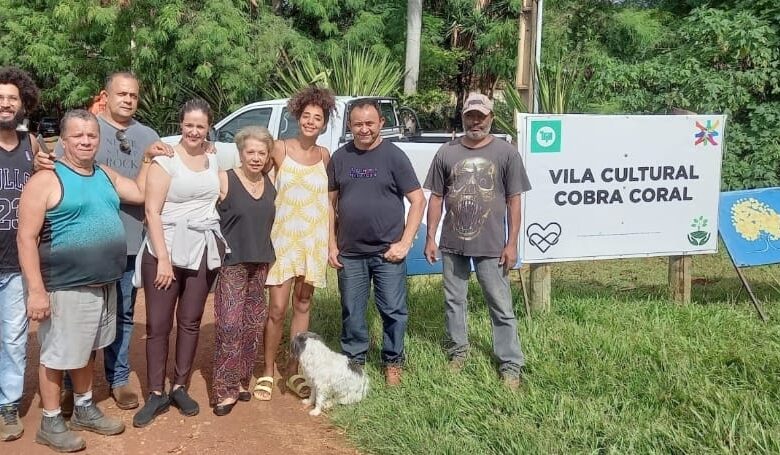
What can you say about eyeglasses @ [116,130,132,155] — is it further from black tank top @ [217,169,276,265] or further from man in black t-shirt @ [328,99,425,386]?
man in black t-shirt @ [328,99,425,386]

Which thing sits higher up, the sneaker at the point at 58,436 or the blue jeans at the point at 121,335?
the blue jeans at the point at 121,335

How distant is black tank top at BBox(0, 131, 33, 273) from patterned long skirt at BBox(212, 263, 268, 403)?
107cm

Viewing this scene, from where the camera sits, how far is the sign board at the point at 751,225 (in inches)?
225

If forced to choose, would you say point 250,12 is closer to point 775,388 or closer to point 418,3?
point 418,3

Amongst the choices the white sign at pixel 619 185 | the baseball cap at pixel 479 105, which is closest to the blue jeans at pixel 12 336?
the baseball cap at pixel 479 105

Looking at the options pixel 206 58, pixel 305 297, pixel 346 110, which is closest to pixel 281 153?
pixel 305 297

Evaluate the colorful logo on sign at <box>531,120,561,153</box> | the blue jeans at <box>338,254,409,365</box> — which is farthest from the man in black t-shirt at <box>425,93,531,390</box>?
the colorful logo on sign at <box>531,120,561,153</box>

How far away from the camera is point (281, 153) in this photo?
4.20m

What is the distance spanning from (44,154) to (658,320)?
13.7 ft

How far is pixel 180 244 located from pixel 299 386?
125 centimetres

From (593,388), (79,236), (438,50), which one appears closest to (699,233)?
(593,388)

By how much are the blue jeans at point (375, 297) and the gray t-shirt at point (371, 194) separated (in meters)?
0.10

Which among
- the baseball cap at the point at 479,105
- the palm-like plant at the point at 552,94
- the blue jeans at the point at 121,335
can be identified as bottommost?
the blue jeans at the point at 121,335

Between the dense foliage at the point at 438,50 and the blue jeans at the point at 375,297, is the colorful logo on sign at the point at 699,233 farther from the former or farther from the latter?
Answer: the dense foliage at the point at 438,50
